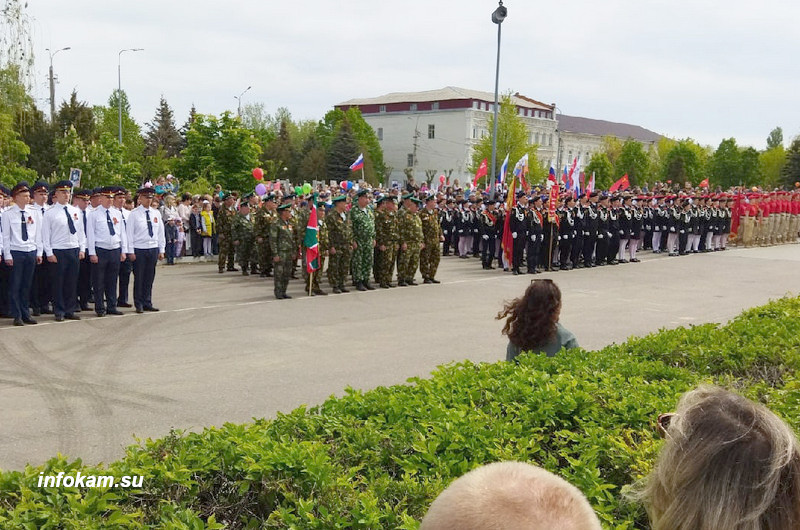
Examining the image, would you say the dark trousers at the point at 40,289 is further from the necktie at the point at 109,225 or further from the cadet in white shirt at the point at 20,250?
the necktie at the point at 109,225

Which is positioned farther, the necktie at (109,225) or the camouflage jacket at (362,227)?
the camouflage jacket at (362,227)

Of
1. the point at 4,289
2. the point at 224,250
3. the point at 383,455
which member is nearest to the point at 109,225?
the point at 4,289

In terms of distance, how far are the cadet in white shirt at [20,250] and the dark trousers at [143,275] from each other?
67.4 inches

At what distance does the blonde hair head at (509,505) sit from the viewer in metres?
1.28

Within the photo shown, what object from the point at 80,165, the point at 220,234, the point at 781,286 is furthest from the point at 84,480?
the point at 80,165

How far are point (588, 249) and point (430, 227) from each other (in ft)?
21.0

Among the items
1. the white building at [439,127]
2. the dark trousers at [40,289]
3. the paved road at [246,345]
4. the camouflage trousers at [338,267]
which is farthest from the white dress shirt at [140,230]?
the white building at [439,127]

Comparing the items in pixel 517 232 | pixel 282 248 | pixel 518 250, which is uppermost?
pixel 517 232

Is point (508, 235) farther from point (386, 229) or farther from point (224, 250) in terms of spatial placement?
point (224, 250)

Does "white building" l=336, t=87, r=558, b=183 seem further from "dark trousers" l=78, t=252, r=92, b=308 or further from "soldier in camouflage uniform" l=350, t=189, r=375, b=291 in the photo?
"dark trousers" l=78, t=252, r=92, b=308

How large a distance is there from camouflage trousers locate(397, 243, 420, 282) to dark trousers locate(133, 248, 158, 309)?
581 centimetres

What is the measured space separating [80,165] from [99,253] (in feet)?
50.6

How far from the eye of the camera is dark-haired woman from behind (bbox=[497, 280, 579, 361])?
19.2 feet

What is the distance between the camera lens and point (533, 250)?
2011cm
